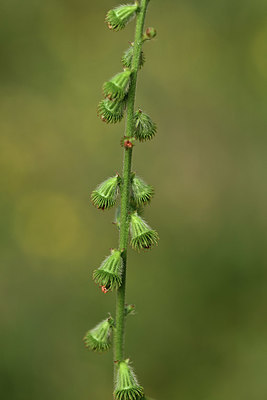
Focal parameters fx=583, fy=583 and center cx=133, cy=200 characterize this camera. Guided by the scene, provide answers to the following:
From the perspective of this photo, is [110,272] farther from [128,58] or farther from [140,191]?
[128,58]

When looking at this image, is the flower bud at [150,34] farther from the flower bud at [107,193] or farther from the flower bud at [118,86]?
the flower bud at [107,193]

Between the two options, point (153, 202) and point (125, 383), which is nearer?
point (125, 383)

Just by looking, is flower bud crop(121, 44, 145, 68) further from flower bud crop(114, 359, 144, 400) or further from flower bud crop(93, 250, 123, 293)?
flower bud crop(114, 359, 144, 400)

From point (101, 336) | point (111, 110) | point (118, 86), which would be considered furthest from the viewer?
point (101, 336)

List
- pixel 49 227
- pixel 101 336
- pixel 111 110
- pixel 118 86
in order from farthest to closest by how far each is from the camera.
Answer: pixel 49 227
pixel 101 336
pixel 111 110
pixel 118 86

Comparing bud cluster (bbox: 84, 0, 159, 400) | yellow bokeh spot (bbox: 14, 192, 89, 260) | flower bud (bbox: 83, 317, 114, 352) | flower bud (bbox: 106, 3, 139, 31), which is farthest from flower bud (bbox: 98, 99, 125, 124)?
yellow bokeh spot (bbox: 14, 192, 89, 260)

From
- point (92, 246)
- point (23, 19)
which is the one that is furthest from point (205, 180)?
point (23, 19)

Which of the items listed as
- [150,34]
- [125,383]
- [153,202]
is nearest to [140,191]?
[150,34]

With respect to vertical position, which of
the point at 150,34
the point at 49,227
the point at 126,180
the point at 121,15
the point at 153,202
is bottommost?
the point at 126,180
